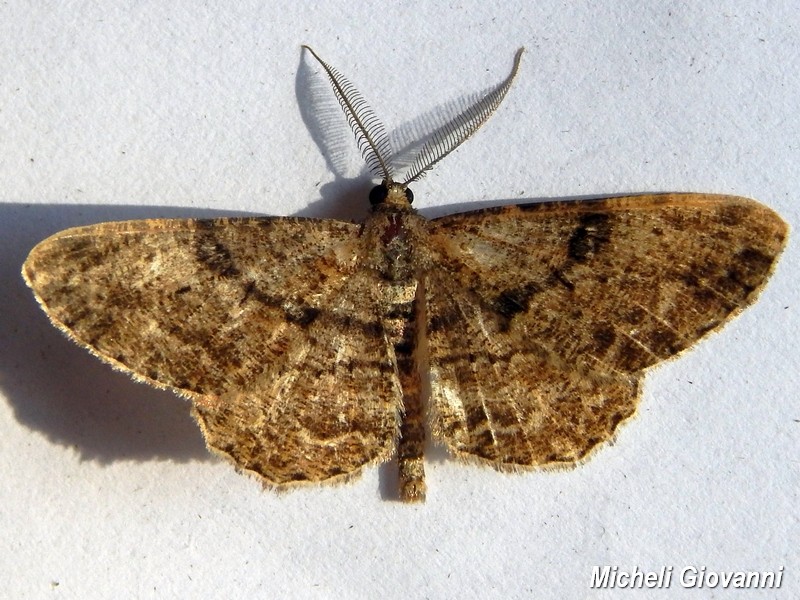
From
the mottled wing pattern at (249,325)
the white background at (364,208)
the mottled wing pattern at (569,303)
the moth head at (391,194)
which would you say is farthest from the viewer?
the white background at (364,208)

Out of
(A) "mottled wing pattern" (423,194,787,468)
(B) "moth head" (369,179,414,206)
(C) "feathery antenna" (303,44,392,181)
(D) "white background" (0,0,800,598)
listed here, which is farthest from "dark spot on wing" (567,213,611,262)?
(C) "feathery antenna" (303,44,392,181)

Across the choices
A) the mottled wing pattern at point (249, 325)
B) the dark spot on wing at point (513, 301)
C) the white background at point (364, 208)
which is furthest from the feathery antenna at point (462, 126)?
the dark spot on wing at point (513, 301)

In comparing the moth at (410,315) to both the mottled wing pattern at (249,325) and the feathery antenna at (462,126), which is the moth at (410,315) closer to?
the mottled wing pattern at (249,325)

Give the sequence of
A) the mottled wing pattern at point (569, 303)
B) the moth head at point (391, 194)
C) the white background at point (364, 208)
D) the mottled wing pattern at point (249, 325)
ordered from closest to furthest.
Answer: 1. the mottled wing pattern at point (249, 325)
2. the mottled wing pattern at point (569, 303)
3. the moth head at point (391, 194)
4. the white background at point (364, 208)

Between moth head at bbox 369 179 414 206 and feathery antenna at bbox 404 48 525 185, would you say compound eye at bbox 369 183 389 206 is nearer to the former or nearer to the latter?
moth head at bbox 369 179 414 206

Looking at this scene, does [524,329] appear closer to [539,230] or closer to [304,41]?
[539,230]

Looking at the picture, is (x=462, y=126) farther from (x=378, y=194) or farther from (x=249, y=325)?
(x=249, y=325)
